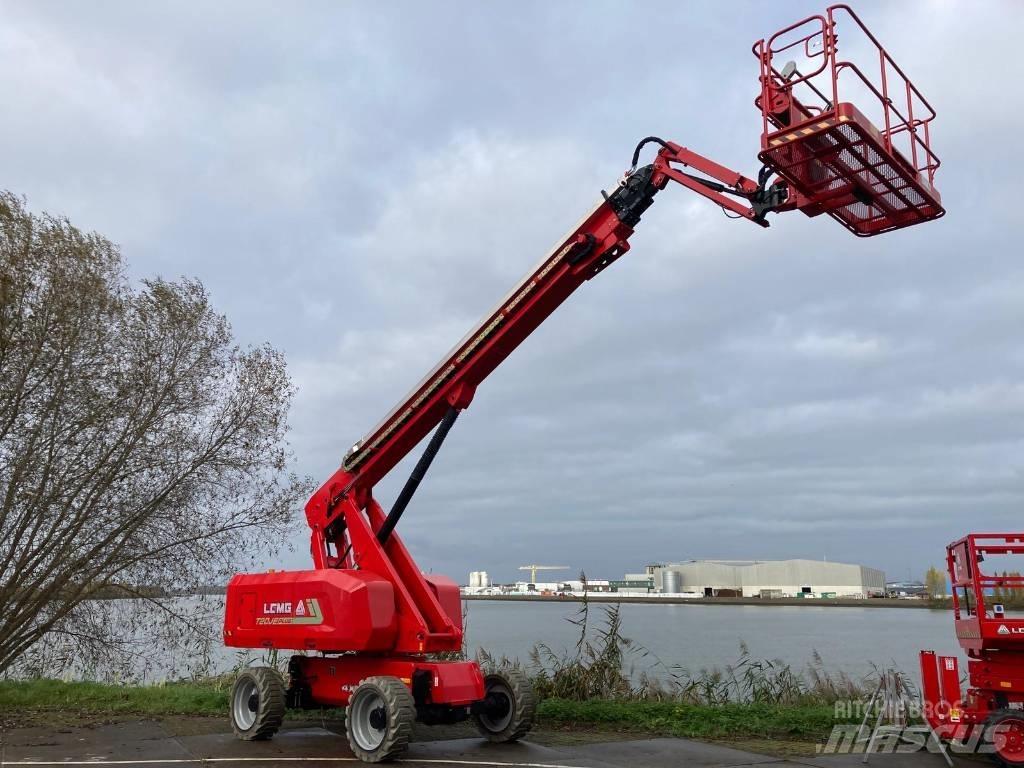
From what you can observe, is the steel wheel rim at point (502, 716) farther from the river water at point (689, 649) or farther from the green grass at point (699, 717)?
the river water at point (689, 649)

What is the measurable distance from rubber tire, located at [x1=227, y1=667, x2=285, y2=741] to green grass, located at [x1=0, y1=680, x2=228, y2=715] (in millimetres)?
Answer: 2249

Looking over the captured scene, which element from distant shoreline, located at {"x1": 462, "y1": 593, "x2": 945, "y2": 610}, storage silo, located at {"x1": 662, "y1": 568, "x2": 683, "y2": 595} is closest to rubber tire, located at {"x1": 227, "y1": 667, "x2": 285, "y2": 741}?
distant shoreline, located at {"x1": 462, "y1": 593, "x2": 945, "y2": 610}

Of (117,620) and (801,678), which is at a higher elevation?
(117,620)

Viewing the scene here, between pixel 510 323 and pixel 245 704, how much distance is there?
599 cm

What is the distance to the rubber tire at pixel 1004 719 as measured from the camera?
30.0 feet

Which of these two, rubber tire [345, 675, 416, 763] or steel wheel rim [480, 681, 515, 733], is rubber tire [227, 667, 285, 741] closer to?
rubber tire [345, 675, 416, 763]

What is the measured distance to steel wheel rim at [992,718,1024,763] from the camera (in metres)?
9.16

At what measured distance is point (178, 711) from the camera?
1291 cm

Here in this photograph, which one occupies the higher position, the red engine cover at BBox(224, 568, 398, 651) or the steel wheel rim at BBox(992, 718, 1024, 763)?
the red engine cover at BBox(224, 568, 398, 651)

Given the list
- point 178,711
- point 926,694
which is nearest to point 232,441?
point 178,711

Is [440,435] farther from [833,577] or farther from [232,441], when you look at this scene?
[833,577]

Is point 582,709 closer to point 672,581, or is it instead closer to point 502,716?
point 502,716

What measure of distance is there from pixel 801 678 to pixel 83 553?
1158 centimetres

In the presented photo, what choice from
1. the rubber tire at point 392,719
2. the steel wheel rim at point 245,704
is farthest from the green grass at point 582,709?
the rubber tire at point 392,719
